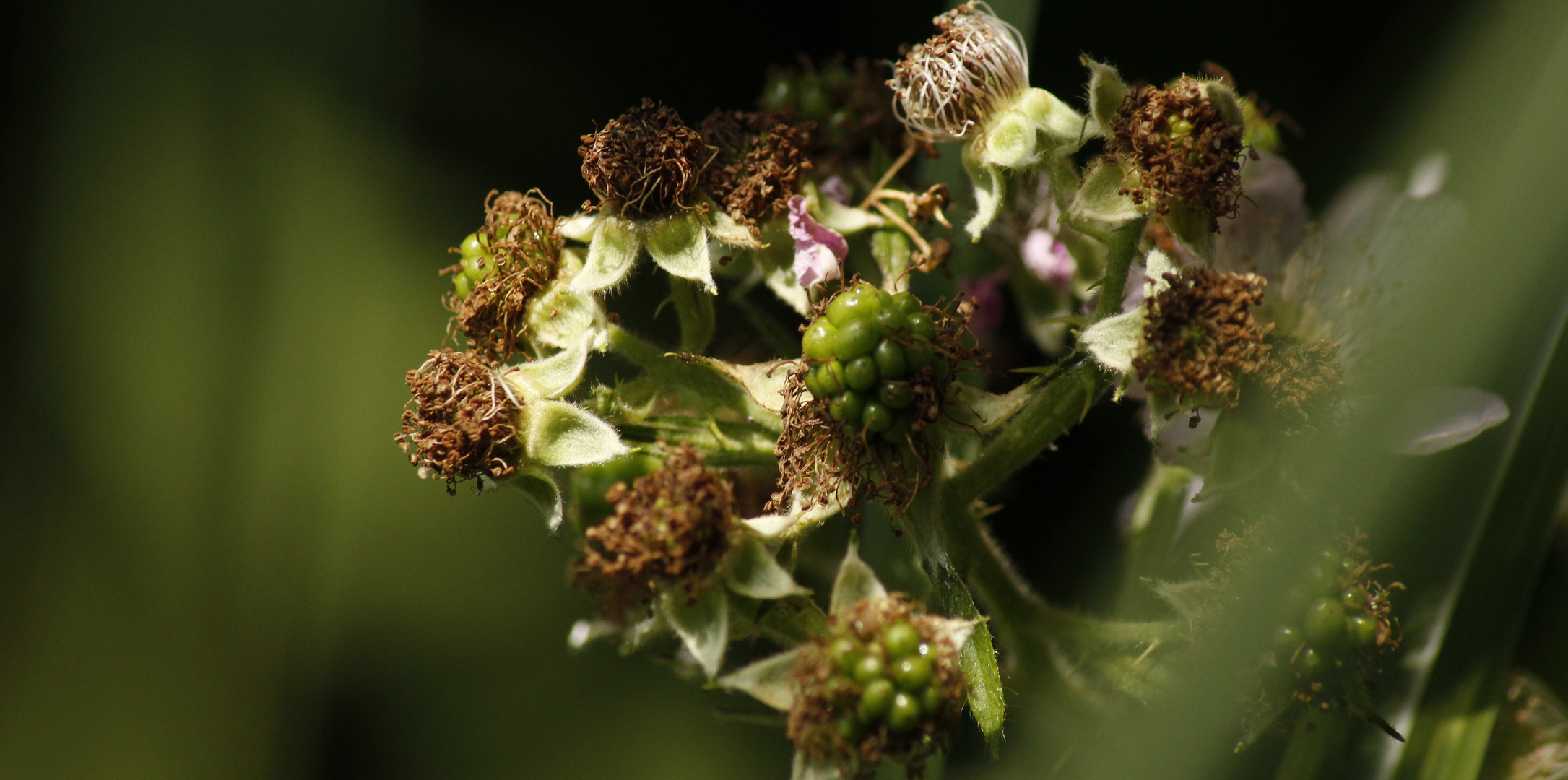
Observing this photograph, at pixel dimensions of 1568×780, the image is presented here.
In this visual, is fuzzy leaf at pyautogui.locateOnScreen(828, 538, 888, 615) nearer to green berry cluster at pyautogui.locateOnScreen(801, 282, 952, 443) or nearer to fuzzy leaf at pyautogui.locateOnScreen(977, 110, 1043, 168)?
green berry cluster at pyautogui.locateOnScreen(801, 282, 952, 443)

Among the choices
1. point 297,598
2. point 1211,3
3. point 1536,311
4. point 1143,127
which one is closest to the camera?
point 1536,311

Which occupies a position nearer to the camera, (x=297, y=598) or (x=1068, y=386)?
(x=1068, y=386)

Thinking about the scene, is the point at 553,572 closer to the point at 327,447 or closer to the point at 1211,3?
the point at 327,447

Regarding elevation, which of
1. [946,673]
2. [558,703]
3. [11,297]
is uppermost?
[946,673]

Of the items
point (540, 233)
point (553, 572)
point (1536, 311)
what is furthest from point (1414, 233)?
point (553, 572)

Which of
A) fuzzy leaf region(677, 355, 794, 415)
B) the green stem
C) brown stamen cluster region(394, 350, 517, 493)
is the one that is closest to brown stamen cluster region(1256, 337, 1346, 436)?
fuzzy leaf region(677, 355, 794, 415)

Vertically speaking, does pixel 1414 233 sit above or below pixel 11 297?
above

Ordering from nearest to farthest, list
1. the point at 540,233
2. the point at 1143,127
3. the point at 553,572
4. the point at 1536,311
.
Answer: the point at 1536,311 < the point at 1143,127 < the point at 540,233 < the point at 553,572
